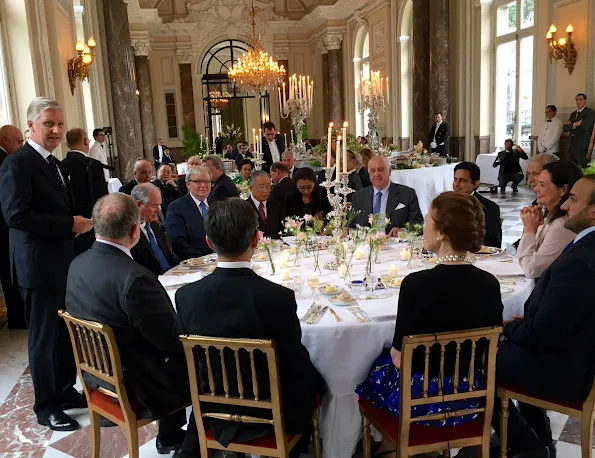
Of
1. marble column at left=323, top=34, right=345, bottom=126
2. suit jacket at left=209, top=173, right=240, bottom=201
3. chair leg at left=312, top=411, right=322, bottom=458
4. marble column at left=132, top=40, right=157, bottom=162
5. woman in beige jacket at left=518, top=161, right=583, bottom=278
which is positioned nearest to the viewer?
chair leg at left=312, top=411, right=322, bottom=458

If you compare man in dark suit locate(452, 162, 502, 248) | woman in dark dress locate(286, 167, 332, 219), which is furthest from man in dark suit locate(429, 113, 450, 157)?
man in dark suit locate(452, 162, 502, 248)

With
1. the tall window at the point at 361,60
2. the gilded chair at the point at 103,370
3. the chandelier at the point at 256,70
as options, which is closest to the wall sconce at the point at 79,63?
the chandelier at the point at 256,70

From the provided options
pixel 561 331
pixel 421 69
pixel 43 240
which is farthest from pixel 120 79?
pixel 561 331

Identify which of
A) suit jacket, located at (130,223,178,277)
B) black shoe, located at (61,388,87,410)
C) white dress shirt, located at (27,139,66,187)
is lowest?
black shoe, located at (61,388,87,410)

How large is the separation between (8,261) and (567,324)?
14.2ft

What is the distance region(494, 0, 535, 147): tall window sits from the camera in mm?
11336

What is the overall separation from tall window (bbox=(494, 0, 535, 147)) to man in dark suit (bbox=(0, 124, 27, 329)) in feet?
33.2

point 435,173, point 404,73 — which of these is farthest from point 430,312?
point 404,73

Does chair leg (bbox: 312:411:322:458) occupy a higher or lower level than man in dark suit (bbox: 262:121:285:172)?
lower

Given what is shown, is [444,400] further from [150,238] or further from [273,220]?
[273,220]

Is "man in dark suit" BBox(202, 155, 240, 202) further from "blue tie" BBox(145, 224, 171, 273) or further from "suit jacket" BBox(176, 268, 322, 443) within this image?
"suit jacket" BBox(176, 268, 322, 443)

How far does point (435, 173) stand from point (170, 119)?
46.7 feet

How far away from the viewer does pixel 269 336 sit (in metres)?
2.03

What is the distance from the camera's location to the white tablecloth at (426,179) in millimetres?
8797
